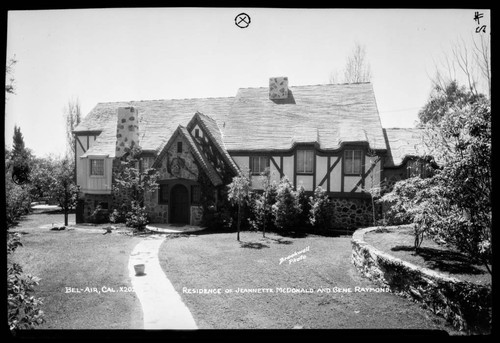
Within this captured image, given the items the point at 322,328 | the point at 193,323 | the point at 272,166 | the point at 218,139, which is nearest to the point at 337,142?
the point at 272,166

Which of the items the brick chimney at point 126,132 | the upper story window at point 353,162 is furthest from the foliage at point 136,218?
the upper story window at point 353,162

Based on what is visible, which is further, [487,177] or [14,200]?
[14,200]

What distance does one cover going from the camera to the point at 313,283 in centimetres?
588

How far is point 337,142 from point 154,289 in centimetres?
962

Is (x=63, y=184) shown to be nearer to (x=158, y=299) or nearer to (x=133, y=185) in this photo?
(x=133, y=185)

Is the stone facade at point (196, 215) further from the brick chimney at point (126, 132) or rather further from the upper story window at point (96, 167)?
the upper story window at point (96, 167)

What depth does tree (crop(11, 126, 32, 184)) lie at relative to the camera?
4659mm

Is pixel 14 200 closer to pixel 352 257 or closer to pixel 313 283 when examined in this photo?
pixel 313 283

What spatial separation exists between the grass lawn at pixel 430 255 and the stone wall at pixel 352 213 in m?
2.50

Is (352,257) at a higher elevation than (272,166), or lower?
lower

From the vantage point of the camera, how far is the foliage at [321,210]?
11.2m

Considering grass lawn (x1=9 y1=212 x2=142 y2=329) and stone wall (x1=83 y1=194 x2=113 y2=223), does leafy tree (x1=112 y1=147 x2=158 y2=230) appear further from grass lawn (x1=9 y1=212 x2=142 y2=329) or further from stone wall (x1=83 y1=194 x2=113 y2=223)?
grass lawn (x1=9 y1=212 x2=142 y2=329)

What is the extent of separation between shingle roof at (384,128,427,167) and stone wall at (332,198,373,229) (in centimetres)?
215

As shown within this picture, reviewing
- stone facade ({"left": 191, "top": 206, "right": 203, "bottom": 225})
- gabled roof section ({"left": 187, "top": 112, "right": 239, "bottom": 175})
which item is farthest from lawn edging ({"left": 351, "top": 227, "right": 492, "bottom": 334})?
stone facade ({"left": 191, "top": 206, "right": 203, "bottom": 225})
